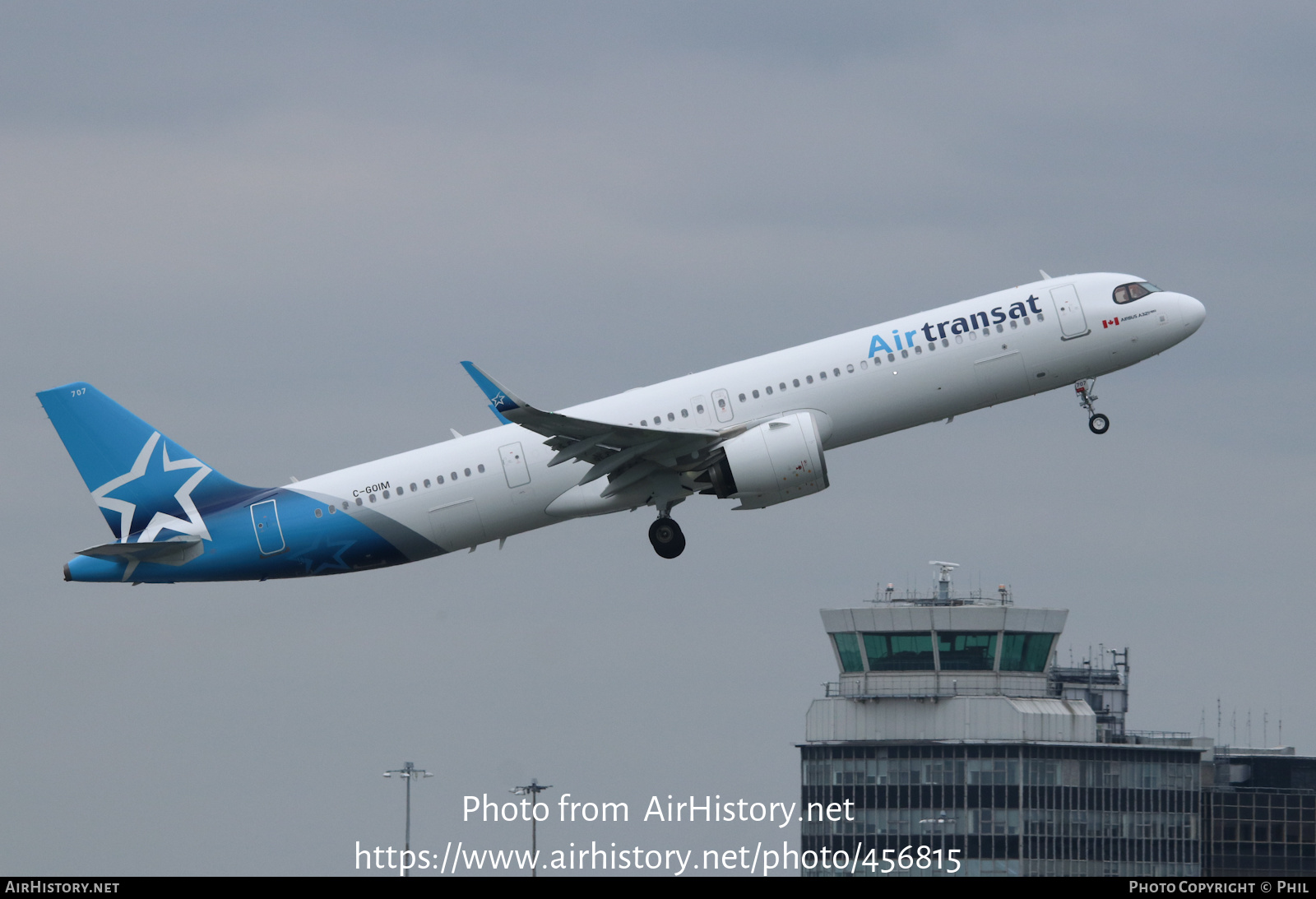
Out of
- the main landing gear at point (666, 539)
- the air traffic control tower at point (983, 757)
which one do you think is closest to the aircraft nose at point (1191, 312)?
the main landing gear at point (666, 539)

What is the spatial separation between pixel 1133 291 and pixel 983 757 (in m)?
79.3

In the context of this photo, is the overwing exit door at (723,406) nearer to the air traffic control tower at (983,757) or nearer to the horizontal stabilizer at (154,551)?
the horizontal stabilizer at (154,551)

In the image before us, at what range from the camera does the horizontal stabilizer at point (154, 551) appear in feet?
224

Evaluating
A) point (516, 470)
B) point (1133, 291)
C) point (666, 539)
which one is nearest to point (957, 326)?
point (1133, 291)

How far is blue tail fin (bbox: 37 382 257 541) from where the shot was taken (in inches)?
2731

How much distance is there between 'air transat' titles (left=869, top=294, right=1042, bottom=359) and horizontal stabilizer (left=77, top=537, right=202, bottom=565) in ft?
78.6

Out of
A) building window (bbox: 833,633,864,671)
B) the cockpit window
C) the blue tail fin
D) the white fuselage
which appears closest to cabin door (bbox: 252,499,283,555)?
the blue tail fin

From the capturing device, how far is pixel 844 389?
65188 mm

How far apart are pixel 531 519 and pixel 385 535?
16.1ft
